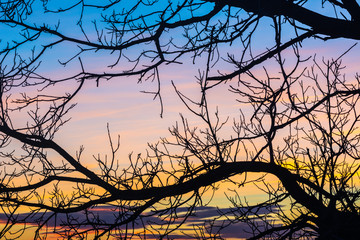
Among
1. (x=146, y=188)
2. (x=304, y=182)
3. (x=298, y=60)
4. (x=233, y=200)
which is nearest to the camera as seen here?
(x=298, y=60)

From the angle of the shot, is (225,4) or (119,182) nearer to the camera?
(119,182)

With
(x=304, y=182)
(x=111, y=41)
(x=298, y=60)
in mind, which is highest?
(x=111, y=41)

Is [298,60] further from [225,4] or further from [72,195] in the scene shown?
[72,195]

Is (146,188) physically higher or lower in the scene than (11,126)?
lower

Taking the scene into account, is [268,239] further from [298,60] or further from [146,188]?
[298,60]

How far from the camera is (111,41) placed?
695 cm

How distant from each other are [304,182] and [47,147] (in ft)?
12.0

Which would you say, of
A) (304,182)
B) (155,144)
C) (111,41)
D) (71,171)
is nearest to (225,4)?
(111,41)

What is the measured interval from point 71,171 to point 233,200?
→ 2.66m

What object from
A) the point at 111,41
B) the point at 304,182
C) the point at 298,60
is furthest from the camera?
the point at 111,41

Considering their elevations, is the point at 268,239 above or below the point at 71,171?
below

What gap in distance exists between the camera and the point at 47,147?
22.4 ft

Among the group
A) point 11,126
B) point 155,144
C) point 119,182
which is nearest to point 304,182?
point 155,144

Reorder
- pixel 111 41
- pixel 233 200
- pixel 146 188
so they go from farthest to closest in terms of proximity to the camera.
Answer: pixel 233 200 < pixel 111 41 < pixel 146 188
